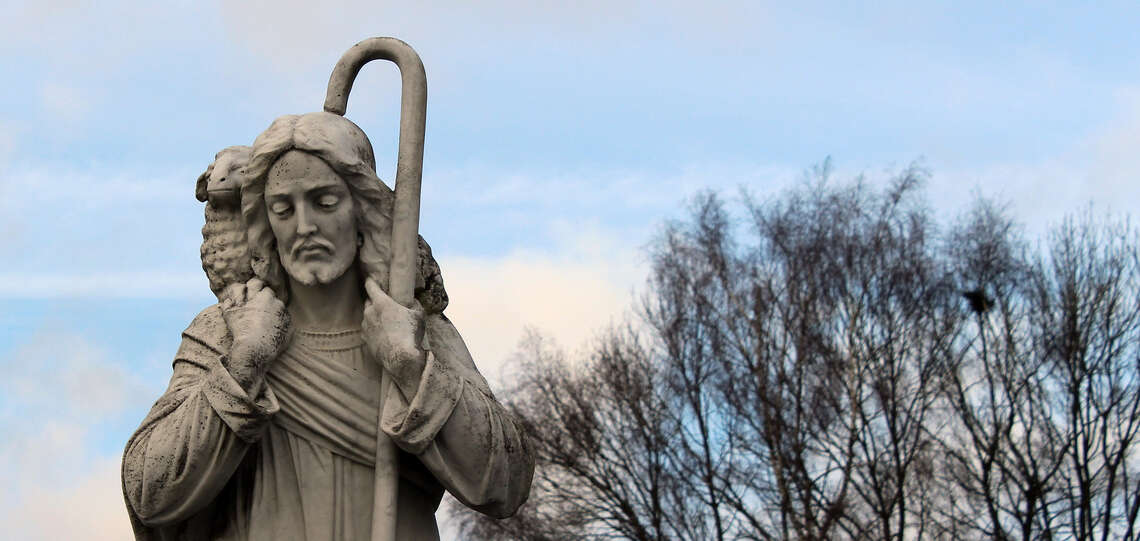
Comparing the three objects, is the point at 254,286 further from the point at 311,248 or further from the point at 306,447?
the point at 306,447

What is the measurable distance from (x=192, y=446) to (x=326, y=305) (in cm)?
88

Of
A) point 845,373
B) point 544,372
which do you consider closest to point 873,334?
point 845,373

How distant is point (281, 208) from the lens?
7.04 meters

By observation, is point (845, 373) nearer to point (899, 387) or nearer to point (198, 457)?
point (899, 387)

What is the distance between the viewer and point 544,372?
35.2m

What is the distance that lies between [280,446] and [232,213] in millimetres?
993

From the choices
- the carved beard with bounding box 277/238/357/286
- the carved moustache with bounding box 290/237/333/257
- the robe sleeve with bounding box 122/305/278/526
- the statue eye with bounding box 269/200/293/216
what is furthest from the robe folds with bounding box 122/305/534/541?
the statue eye with bounding box 269/200/293/216

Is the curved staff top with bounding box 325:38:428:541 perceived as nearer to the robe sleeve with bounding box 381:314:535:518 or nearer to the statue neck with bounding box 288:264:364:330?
the robe sleeve with bounding box 381:314:535:518

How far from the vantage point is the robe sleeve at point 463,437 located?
6773mm

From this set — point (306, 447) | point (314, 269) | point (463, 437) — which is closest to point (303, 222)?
point (314, 269)

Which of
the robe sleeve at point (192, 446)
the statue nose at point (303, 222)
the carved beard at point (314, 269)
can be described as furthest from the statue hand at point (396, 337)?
the robe sleeve at point (192, 446)

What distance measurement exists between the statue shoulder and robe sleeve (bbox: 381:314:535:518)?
2.29ft

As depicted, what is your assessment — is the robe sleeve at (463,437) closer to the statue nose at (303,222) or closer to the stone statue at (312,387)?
the stone statue at (312,387)

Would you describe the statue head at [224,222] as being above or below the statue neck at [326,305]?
above
